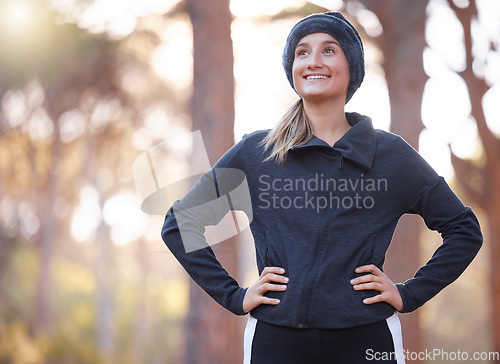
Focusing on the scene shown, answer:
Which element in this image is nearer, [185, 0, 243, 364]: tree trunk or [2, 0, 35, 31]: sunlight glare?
[185, 0, 243, 364]: tree trunk

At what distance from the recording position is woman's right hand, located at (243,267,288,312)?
80.7 inches

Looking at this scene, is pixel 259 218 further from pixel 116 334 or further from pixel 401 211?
pixel 116 334

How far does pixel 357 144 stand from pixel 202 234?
65cm

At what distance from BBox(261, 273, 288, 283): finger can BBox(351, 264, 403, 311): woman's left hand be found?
0.23m

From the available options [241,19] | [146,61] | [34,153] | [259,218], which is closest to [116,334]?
[34,153]

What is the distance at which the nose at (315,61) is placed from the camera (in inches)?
88.1

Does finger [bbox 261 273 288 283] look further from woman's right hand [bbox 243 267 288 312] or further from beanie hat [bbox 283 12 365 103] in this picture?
beanie hat [bbox 283 12 365 103]

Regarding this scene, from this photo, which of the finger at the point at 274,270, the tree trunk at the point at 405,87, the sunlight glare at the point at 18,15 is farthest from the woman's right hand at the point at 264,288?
the sunlight glare at the point at 18,15

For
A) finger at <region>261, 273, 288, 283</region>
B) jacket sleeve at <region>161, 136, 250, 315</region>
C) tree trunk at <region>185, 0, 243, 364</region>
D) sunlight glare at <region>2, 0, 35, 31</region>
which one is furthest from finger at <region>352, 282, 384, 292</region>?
sunlight glare at <region>2, 0, 35, 31</region>

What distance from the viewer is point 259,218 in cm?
219

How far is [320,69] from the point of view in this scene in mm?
2248

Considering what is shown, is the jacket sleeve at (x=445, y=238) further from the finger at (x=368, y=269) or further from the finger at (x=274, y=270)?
the finger at (x=274, y=270)

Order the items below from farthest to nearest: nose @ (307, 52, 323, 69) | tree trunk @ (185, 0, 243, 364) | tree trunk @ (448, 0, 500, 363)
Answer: tree trunk @ (448, 0, 500, 363) < tree trunk @ (185, 0, 243, 364) < nose @ (307, 52, 323, 69)

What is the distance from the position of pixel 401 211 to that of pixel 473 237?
0.27 m
